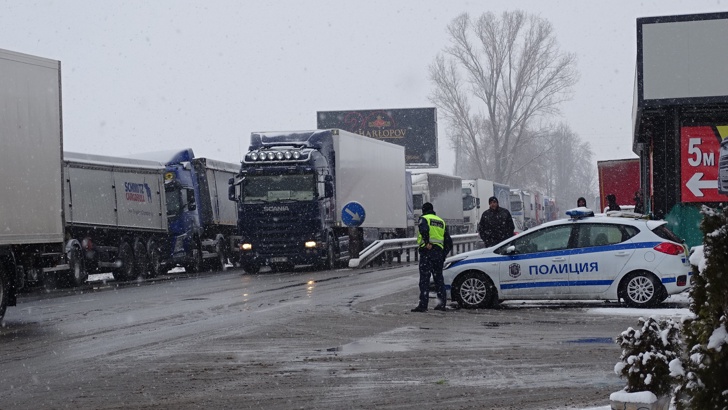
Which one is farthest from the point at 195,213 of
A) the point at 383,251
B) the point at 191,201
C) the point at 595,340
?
the point at 595,340

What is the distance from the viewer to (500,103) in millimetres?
84625

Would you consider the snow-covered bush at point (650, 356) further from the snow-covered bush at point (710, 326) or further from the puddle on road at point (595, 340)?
the puddle on road at point (595, 340)

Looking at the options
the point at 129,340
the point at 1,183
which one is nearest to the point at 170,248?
the point at 1,183

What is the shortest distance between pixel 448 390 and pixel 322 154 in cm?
2124

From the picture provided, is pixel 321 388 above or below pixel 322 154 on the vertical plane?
below

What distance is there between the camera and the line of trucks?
16.5 m

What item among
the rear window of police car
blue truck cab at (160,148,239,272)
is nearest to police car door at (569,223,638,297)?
the rear window of police car

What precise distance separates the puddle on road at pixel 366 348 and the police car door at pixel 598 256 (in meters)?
5.33

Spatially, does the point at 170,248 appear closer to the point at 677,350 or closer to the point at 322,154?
the point at 322,154

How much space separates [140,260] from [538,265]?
16606 mm

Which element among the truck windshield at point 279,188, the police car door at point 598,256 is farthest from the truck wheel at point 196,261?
the police car door at point 598,256

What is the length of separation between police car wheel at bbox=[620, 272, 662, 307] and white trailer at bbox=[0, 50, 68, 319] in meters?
8.59

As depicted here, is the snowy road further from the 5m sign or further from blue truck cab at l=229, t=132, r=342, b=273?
blue truck cab at l=229, t=132, r=342, b=273

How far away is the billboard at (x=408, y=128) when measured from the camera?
65.4 m
